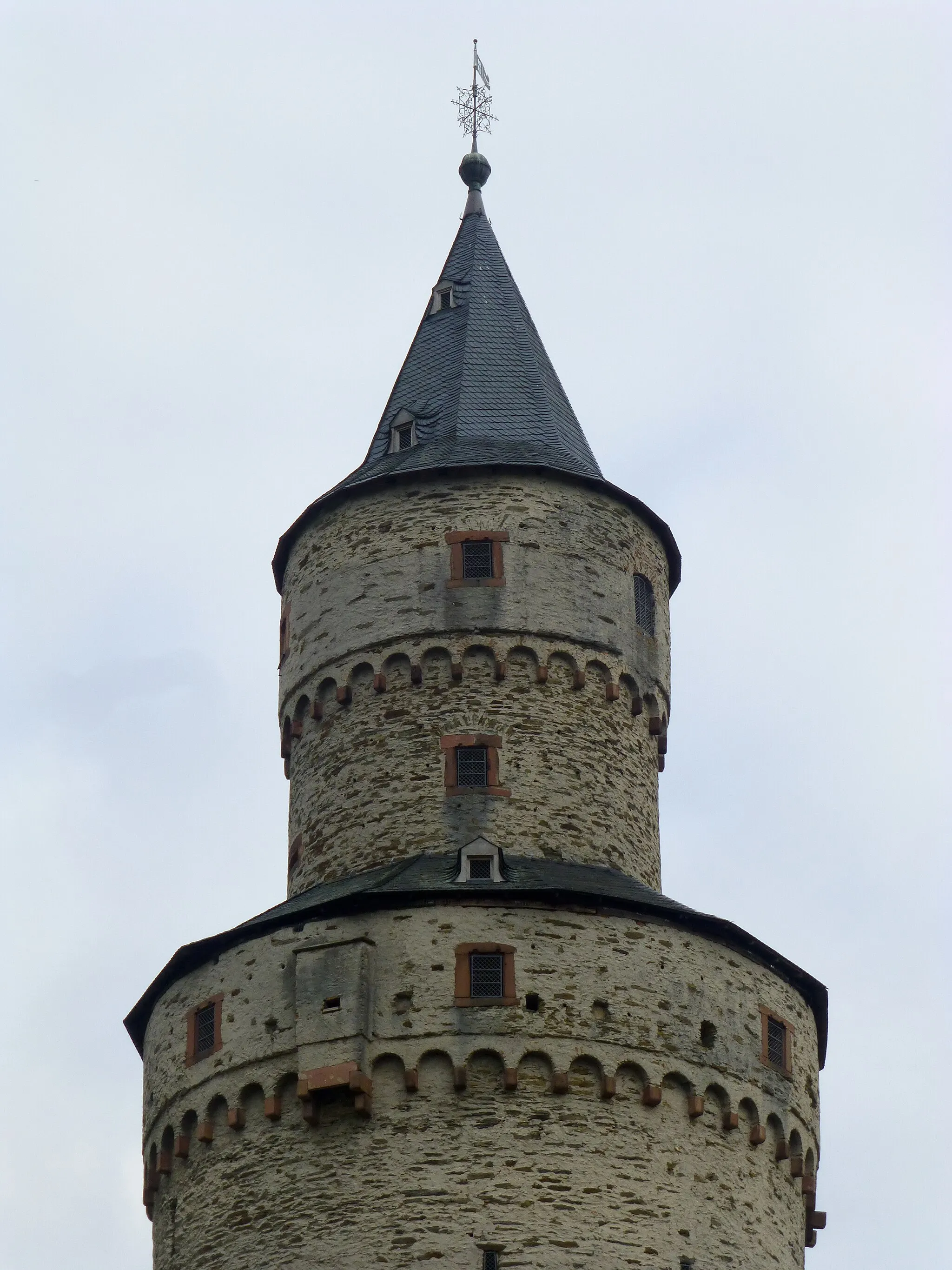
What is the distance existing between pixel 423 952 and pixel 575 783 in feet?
14.2

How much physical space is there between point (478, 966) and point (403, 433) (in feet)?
33.5

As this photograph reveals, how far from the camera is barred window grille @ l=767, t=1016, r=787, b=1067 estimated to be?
1412 inches

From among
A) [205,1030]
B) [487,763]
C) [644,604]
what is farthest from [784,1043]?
[205,1030]

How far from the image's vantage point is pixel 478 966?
3450cm

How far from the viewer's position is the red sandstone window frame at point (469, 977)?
34.3 metres

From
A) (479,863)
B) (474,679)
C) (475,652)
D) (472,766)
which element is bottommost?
(479,863)

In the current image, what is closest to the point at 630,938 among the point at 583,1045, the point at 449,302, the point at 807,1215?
the point at 583,1045

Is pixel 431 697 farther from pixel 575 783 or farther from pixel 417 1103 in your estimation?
pixel 417 1103

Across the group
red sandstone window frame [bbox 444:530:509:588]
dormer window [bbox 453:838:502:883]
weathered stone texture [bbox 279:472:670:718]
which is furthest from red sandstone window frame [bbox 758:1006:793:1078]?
red sandstone window frame [bbox 444:530:509:588]

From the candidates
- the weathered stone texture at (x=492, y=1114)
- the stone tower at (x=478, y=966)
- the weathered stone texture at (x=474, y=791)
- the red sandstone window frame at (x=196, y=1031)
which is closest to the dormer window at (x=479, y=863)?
the stone tower at (x=478, y=966)

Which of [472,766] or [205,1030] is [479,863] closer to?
[472,766]

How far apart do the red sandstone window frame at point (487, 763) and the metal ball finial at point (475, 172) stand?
43.3 feet

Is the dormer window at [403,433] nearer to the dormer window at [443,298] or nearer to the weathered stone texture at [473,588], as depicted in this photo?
the weathered stone texture at [473,588]

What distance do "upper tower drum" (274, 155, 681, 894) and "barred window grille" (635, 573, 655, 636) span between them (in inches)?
1.7
